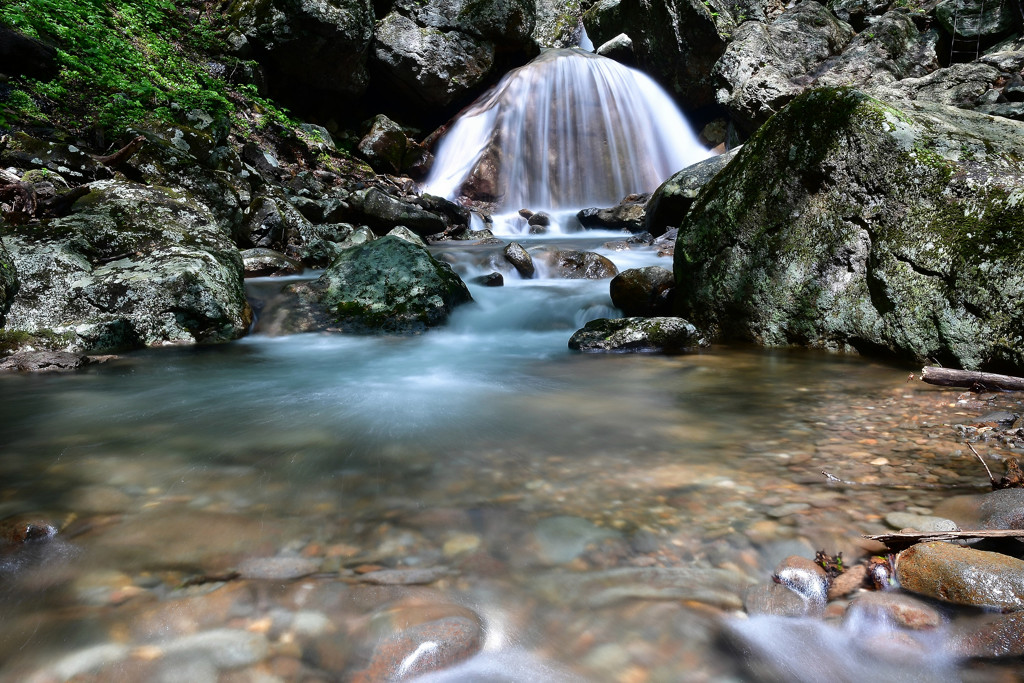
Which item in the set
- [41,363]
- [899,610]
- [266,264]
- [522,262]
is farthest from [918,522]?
[266,264]

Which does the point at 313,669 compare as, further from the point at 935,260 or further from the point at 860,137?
the point at 860,137

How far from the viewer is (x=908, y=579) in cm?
142

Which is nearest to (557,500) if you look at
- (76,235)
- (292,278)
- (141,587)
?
(141,587)

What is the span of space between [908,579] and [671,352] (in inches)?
142

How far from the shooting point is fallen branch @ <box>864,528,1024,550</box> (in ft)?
4.75

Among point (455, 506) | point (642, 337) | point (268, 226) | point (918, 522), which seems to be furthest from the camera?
point (268, 226)

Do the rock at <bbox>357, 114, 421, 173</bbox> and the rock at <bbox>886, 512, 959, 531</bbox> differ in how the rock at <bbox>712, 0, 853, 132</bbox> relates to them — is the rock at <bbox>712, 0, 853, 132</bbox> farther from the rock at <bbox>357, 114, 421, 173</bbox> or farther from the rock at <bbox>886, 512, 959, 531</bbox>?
the rock at <bbox>886, 512, 959, 531</bbox>

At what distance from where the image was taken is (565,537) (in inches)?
69.1

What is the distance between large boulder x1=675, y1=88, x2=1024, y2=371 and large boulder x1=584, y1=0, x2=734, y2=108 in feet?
45.3

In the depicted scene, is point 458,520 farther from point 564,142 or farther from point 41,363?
point 564,142

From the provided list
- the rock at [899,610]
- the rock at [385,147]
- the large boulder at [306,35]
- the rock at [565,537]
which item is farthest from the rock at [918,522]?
the large boulder at [306,35]

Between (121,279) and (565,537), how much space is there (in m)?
5.56

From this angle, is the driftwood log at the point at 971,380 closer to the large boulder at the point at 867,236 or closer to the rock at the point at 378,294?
the large boulder at the point at 867,236

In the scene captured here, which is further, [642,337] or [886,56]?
[886,56]
